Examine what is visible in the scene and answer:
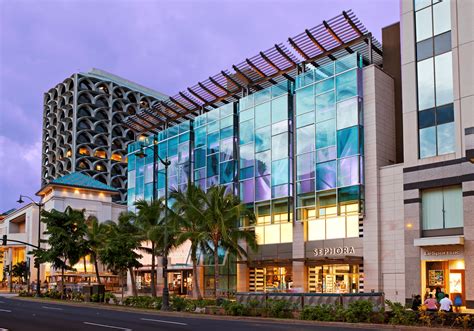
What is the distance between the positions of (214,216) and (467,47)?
790 inches

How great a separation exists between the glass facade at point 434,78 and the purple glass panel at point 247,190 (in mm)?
16819

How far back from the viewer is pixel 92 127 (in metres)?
150

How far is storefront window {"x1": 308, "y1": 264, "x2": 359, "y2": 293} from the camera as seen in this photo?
146 ft

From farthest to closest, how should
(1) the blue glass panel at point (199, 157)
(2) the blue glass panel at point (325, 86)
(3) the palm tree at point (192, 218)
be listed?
1. (1) the blue glass panel at point (199, 157)
2. (2) the blue glass panel at point (325, 86)
3. (3) the palm tree at point (192, 218)

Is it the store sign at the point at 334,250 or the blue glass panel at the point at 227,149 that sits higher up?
the blue glass panel at the point at 227,149

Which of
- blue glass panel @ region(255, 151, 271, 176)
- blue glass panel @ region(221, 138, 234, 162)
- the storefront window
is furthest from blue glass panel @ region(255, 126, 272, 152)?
the storefront window

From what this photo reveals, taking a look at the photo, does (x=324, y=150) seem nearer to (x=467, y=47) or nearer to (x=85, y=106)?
(x=467, y=47)

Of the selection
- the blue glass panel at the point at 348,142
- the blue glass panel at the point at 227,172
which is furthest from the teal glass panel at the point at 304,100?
the blue glass panel at the point at 227,172

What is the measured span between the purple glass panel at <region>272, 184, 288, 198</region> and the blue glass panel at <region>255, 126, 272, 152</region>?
3.67m

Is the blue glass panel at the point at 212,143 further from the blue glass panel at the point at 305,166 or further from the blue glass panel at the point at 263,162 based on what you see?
the blue glass panel at the point at 305,166

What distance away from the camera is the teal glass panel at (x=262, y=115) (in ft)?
169

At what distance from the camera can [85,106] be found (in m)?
149

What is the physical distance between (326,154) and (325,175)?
1.56 m

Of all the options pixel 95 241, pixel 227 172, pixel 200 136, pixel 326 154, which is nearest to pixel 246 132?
pixel 227 172
